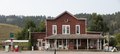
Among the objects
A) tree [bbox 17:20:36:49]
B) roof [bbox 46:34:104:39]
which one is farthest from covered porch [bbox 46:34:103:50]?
tree [bbox 17:20:36:49]

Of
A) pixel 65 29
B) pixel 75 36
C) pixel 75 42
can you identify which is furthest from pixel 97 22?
pixel 75 42

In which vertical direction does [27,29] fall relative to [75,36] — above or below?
above

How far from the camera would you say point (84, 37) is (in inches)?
2500

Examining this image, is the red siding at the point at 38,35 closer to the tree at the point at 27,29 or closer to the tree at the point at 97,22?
the tree at the point at 27,29

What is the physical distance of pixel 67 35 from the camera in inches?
2598

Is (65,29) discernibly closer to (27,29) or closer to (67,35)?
(67,35)

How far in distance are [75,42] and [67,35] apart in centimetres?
239

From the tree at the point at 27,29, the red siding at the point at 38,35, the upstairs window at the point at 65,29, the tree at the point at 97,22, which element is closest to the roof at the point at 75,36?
the upstairs window at the point at 65,29

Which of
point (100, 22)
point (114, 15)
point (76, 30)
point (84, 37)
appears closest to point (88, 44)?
point (84, 37)

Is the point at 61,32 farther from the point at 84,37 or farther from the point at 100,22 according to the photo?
the point at 100,22

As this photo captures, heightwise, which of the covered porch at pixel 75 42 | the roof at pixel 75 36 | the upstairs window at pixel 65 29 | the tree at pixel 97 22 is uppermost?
the tree at pixel 97 22

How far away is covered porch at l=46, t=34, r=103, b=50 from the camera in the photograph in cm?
6319

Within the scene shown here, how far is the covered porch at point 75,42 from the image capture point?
63.2 metres

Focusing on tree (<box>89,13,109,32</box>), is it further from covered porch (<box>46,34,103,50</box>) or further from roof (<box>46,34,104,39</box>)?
covered porch (<box>46,34,103,50</box>)
